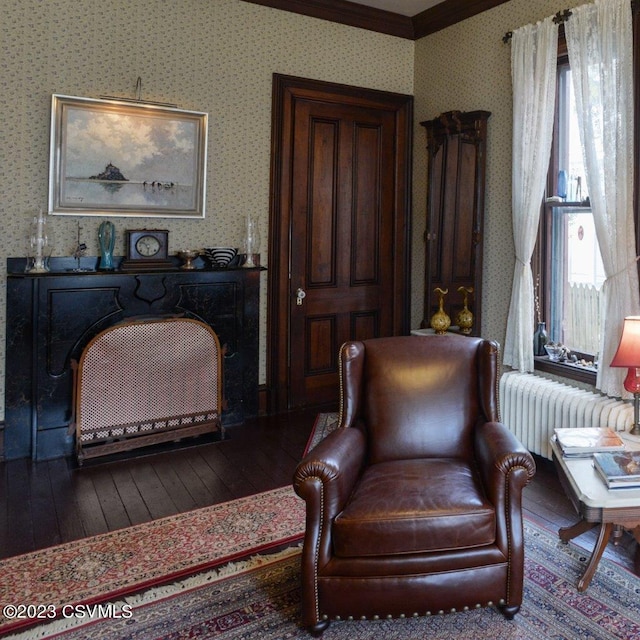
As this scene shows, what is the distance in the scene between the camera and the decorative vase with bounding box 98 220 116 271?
3.85 m

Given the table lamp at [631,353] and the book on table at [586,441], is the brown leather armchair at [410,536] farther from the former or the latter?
the table lamp at [631,353]

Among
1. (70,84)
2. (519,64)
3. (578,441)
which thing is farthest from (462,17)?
(578,441)

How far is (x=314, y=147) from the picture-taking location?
4695mm

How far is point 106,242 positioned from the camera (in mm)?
3846

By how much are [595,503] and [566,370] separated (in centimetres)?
158

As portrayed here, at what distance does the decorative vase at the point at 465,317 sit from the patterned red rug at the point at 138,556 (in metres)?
1.95

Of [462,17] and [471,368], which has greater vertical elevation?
[462,17]

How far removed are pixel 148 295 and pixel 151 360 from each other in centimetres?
43

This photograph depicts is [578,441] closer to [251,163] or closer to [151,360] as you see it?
[151,360]

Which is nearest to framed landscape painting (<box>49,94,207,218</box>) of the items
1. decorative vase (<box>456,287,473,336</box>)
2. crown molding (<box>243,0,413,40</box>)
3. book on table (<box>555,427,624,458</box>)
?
crown molding (<box>243,0,413,40</box>)

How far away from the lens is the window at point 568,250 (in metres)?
3.66

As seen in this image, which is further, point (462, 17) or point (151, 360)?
point (462, 17)

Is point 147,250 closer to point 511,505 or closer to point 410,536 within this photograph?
point 410,536

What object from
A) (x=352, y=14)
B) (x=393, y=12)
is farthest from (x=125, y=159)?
(x=393, y=12)
